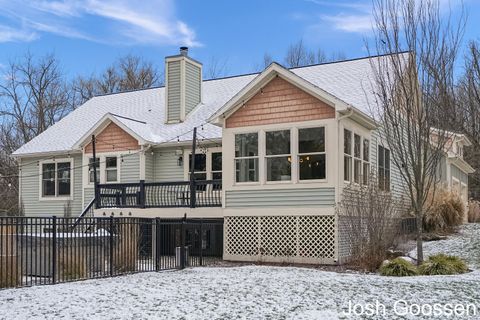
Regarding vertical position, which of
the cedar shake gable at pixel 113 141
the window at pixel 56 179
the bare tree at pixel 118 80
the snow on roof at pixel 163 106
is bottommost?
the window at pixel 56 179

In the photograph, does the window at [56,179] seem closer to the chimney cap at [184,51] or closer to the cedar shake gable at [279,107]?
the chimney cap at [184,51]

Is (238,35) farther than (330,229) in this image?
Yes

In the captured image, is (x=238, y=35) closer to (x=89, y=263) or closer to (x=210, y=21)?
(x=210, y=21)

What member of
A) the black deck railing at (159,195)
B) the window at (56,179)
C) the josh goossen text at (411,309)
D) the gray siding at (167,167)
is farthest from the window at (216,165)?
the josh goossen text at (411,309)

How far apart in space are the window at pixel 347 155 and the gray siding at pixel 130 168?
27.2 feet

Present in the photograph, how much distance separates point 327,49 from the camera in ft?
156

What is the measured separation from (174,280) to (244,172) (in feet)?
18.2

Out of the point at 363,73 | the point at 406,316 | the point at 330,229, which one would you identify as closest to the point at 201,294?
the point at 406,316

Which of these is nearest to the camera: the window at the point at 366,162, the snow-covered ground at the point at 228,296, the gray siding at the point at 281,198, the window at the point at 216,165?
the snow-covered ground at the point at 228,296

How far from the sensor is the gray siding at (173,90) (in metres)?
21.8

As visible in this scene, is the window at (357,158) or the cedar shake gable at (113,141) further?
the cedar shake gable at (113,141)

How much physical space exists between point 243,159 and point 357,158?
3.21 metres

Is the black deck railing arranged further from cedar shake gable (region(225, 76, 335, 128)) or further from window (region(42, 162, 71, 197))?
window (region(42, 162, 71, 197))

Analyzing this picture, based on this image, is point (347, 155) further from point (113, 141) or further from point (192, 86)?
point (192, 86)
